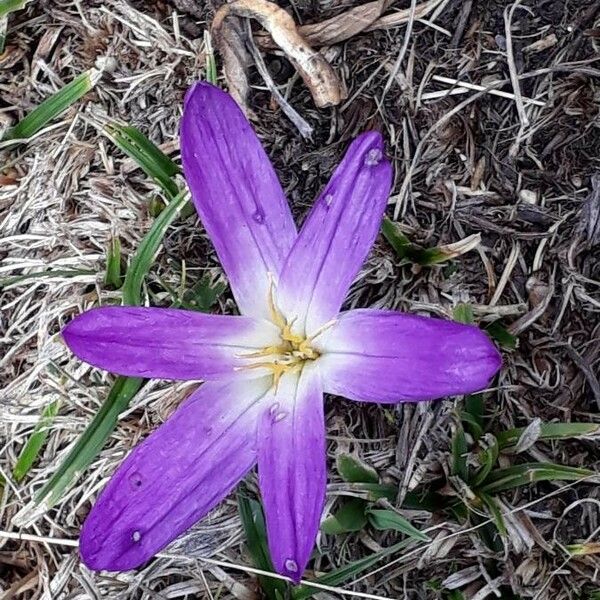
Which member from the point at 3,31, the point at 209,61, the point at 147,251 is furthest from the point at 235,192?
the point at 3,31

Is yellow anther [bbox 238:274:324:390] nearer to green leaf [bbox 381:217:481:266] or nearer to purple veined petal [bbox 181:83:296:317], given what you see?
purple veined petal [bbox 181:83:296:317]

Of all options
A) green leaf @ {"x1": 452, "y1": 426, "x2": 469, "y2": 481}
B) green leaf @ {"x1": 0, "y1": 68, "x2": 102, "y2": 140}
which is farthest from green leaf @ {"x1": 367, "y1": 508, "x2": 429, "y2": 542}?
green leaf @ {"x1": 0, "y1": 68, "x2": 102, "y2": 140}

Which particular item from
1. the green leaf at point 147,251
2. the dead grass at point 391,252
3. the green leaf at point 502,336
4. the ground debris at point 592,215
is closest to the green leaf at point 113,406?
the green leaf at point 147,251

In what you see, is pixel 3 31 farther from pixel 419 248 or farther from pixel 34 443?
pixel 419 248

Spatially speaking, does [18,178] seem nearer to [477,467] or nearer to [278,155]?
[278,155]

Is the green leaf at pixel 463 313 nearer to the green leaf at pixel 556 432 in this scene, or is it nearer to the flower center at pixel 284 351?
the green leaf at pixel 556 432

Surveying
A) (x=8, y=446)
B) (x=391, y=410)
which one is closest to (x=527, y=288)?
(x=391, y=410)
